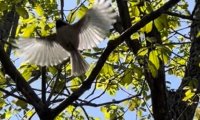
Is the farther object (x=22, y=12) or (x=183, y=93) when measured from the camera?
(x=183, y=93)

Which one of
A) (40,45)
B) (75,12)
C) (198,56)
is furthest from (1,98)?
(198,56)

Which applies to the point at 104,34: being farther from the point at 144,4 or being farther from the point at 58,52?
the point at 58,52

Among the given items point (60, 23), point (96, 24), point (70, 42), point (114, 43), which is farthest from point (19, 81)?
point (70, 42)

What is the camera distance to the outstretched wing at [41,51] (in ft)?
13.8

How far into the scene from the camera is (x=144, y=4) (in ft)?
12.0

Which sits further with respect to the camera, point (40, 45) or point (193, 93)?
point (40, 45)

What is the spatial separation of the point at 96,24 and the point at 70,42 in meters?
0.41

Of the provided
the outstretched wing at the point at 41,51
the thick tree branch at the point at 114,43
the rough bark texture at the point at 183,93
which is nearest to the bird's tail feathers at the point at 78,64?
the outstretched wing at the point at 41,51

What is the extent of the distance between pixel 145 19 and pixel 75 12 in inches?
48.5

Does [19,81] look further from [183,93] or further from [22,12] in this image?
[183,93]

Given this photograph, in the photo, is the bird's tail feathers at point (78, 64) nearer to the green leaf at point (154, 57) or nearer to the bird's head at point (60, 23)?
the bird's head at point (60, 23)

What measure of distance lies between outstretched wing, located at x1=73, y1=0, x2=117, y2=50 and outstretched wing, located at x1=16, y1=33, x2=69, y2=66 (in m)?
0.26

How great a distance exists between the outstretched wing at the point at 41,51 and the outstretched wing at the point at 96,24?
0.26 meters

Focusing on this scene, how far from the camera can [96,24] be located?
408cm
